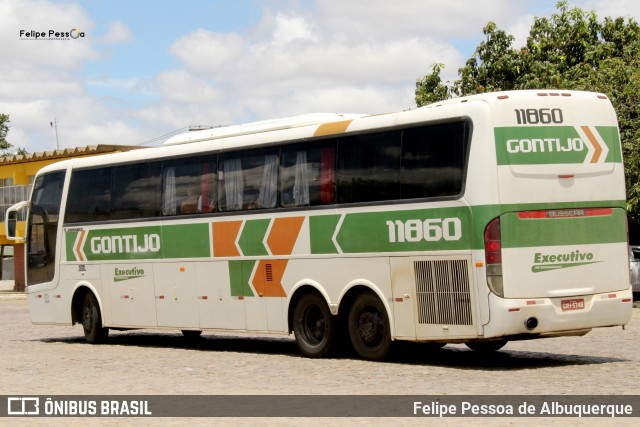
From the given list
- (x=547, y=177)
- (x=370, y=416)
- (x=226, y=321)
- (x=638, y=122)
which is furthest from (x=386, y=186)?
(x=638, y=122)

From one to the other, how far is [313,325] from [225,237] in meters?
2.36

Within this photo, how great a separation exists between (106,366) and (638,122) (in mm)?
18888

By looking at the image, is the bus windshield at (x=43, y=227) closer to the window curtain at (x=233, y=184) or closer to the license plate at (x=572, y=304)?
the window curtain at (x=233, y=184)

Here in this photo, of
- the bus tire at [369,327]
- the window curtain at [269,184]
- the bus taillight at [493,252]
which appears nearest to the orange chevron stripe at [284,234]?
the window curtain at [269,184]

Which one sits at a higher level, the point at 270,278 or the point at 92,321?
the point at 270,278

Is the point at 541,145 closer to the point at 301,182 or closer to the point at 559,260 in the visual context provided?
the point at 559,260

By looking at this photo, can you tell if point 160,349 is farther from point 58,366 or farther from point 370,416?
point 370,416

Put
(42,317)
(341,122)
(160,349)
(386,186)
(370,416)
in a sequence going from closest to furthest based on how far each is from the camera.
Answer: (370,416) → (386,186) → (341,122) → (160,349) → (42,317)

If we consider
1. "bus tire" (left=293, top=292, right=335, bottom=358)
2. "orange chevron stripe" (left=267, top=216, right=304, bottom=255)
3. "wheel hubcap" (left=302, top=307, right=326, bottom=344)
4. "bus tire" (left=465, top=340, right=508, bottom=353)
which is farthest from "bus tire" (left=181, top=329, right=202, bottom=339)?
"bus tire" (left=465, top=340, right=508, bottom=353)

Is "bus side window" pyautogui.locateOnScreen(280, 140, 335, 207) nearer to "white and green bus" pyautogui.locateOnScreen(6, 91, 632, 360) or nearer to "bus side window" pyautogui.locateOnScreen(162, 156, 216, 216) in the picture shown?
"white and green bus" pyautogui.locateOnScreen(6, 91, 632, 360)

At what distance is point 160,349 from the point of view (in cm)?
2097

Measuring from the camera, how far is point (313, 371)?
15.6 metres

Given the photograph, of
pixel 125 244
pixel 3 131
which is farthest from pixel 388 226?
pixel 3 131

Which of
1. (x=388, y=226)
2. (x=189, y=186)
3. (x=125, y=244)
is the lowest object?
(x=388, y=226)
